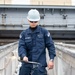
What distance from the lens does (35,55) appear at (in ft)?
16.5

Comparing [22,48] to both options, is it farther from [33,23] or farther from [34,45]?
[33,23]

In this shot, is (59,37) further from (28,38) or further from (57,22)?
(28,38)

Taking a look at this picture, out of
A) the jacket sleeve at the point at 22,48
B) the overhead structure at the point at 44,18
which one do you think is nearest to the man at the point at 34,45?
the jacket sleeve at the point at 22,48

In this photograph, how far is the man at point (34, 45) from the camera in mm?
4992

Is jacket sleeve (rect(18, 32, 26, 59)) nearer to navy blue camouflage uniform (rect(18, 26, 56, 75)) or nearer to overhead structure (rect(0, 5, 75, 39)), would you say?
navy blue camouflage uniform (rect(18, 26, 56, 75))

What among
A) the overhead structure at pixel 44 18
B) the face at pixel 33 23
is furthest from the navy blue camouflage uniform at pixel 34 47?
the overhead structure at pixel 44 18

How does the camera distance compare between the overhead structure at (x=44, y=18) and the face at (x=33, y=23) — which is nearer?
the face at (x=33, y=23)

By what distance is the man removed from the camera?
499 cm

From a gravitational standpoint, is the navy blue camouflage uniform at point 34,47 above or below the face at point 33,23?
below

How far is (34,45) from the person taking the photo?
16.6 feet

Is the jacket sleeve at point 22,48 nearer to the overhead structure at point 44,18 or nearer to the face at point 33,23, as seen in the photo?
the face at point 33,23

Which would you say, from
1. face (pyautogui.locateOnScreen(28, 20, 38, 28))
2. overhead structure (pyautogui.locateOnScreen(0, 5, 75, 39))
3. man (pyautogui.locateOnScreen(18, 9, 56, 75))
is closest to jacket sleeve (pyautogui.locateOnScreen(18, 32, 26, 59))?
man (pyautogui.locateOnScreen(18, 9, 56, 75))

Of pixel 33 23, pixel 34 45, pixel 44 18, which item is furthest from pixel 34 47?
pixel 44 18

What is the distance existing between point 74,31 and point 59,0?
4.70 meters
